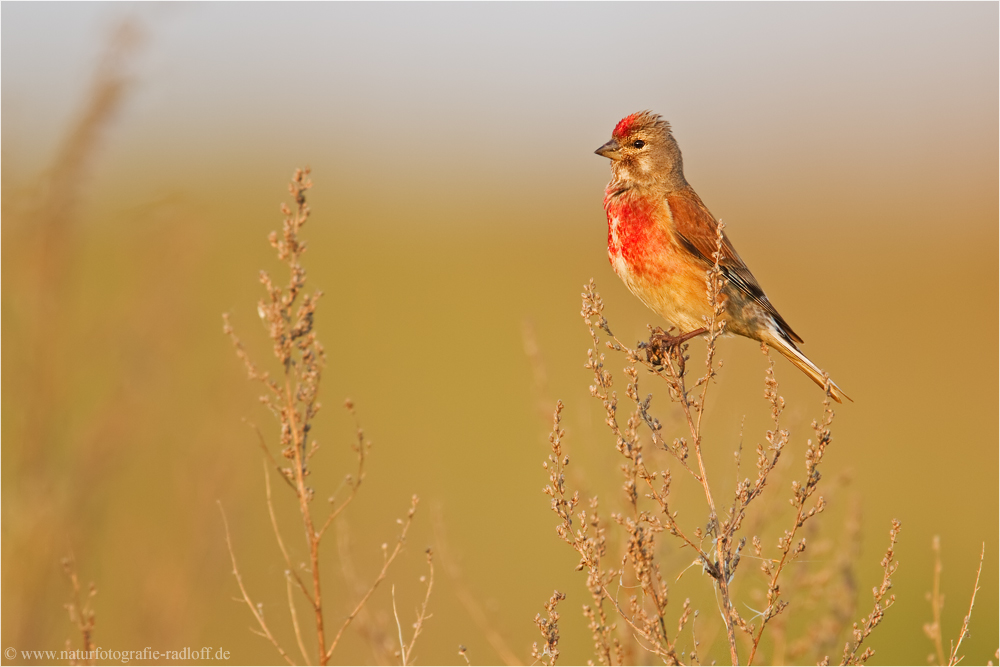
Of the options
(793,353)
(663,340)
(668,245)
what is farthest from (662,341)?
(793,353)

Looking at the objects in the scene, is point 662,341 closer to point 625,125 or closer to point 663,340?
point 663,340

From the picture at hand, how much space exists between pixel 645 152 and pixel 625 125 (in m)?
0.17

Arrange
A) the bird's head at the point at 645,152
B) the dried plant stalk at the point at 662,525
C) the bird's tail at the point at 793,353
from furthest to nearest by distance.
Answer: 1. the bird's head at the point at 645,152
2. the bird's tail at the point at 793,353
3. the dried plant stalk at the point at 662,525

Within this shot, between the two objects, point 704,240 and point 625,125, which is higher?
point 625,125

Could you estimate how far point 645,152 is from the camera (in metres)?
4.39

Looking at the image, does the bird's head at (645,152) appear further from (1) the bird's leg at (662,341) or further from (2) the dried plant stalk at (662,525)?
(2) the dried plant stalk at (662,525)

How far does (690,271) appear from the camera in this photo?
4.12m

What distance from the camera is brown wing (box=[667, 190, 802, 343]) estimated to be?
4168 millimetres

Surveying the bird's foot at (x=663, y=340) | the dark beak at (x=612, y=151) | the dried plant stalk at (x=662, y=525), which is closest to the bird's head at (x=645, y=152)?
the dark beak at (x=612, y=151)

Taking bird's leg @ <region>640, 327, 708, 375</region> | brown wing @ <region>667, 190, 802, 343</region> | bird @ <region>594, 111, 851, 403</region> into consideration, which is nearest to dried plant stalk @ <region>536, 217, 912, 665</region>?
bird's leg @ <region>640, 327, 708, 375</region>

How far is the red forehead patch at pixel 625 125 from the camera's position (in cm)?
442

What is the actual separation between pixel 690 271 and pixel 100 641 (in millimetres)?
3933

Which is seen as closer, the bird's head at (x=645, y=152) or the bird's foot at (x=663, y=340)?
the bird's foot at (x=663, y=340)

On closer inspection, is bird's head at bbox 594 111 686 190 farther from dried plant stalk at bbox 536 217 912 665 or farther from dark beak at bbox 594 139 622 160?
dried plant stalk at bbox 536 217 912 665
